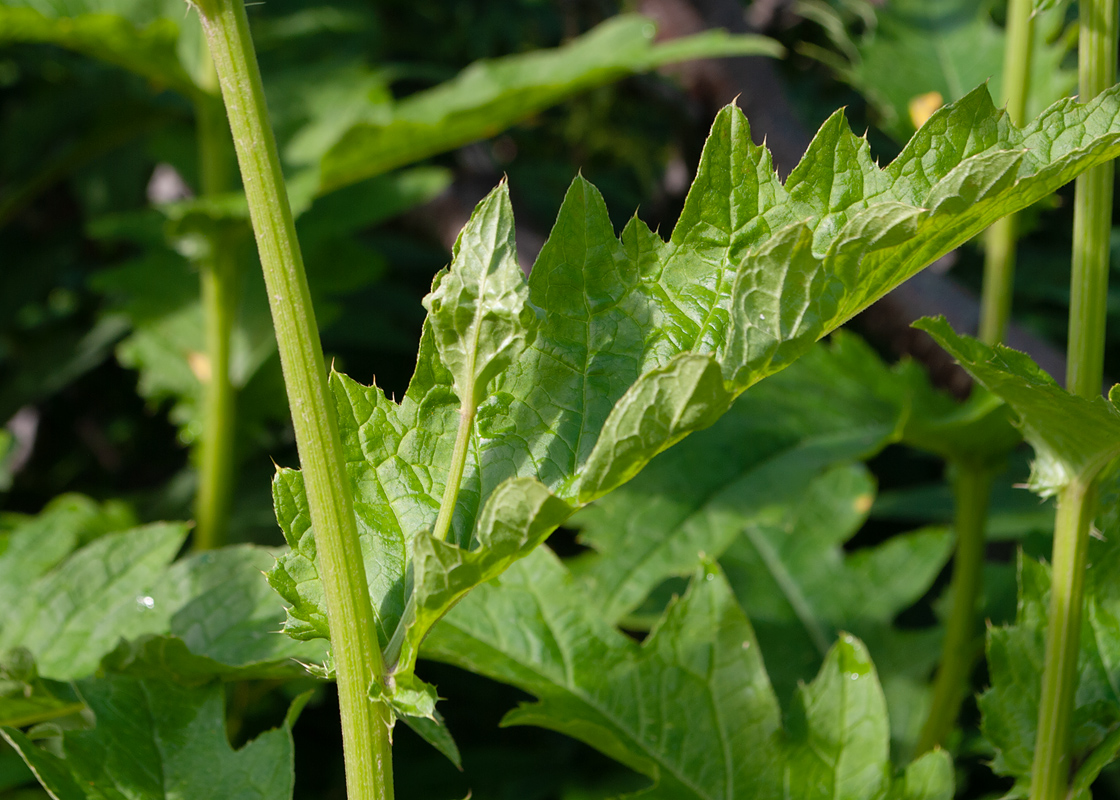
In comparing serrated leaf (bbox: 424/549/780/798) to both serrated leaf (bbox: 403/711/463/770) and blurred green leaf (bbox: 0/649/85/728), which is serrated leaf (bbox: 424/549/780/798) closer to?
serrated leaf (bbox: 403/711/463/770)

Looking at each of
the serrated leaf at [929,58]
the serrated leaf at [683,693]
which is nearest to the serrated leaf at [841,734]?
the serrated leaf at [683,693]

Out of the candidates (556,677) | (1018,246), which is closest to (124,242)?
(556,677)

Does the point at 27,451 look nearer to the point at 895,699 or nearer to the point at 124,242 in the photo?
the point at 124,242

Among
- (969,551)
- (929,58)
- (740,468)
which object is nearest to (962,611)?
(969,551)

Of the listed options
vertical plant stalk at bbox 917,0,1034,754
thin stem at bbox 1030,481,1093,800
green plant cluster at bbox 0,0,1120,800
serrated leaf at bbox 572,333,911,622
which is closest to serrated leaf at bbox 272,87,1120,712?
green plant cluster at bbox 0,0,1120,800

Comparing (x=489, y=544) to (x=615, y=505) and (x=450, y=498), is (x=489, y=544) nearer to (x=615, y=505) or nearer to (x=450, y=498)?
(x=450, y=498)

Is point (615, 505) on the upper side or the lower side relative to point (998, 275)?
lower

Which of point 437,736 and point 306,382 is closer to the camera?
point 306,382
